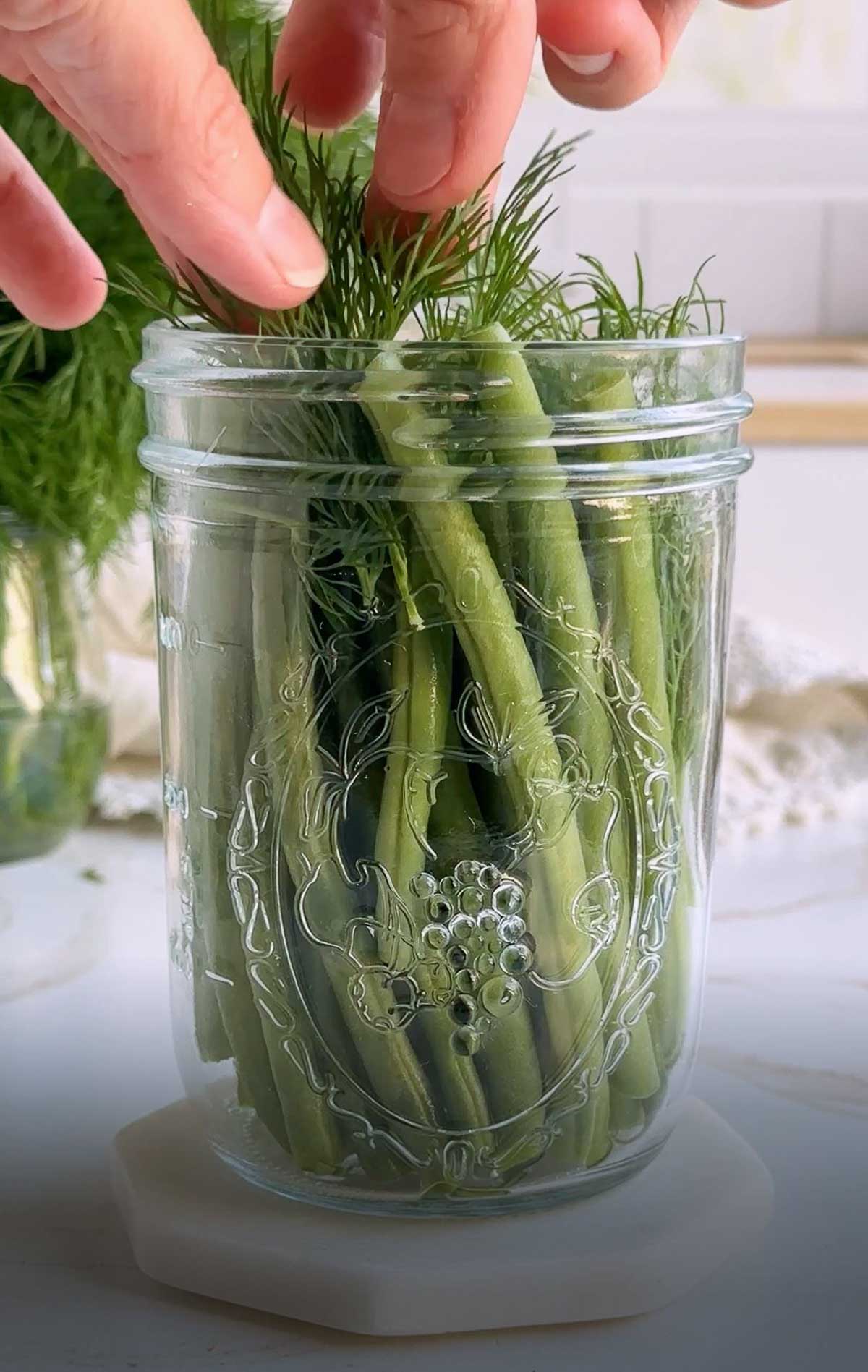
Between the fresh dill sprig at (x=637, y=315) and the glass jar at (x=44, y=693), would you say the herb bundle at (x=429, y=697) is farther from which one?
the glass jar at (x=44, y=693)

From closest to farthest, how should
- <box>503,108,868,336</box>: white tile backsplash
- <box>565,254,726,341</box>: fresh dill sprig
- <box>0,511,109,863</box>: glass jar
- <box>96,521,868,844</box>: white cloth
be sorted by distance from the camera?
<box>565,254,726,341</box>: fresh dill sprig → <box>0,511,109,863</box>: glass jar → <box>96,521,868,844</box>: white cloth → <box>503,108,868,336</box>: white tile backsplash

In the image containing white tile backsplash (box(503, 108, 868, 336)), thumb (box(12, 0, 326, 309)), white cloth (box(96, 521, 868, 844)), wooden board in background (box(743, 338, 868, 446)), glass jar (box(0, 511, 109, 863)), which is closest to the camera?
thumb (box(12, 0, 326, 309))

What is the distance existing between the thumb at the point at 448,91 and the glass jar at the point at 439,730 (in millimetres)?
32

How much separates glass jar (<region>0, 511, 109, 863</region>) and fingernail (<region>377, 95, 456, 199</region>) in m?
0.29

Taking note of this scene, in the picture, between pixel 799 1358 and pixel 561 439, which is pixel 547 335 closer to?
pixel 561 439

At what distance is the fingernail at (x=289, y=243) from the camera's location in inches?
10.3

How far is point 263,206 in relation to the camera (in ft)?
0.86

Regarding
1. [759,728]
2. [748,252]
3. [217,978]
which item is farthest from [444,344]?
[748,252]

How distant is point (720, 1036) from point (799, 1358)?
156 millimetres

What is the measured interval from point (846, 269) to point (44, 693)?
0.90 metres

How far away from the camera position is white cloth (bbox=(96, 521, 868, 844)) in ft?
2.11

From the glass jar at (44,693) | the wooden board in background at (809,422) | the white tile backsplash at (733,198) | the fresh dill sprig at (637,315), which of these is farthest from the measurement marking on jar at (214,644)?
the white tile backsplash at (733,198)

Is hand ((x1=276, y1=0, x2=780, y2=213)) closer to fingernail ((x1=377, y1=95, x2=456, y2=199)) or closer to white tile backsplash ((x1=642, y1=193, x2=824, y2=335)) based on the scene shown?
fingernail ((x1=377, y1=95, x2=456, y2=199))

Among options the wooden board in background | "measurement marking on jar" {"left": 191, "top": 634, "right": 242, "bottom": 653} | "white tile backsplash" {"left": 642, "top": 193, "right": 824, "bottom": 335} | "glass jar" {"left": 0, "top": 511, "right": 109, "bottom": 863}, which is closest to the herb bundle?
"measurement marking on jar" {"left": 191, "top": 634, "right": 242, "bottom": 653}
